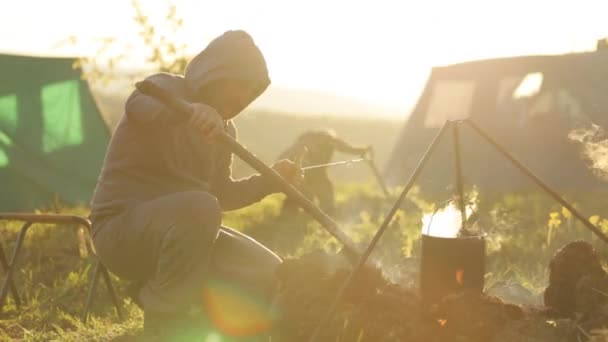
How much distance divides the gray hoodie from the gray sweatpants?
137mm

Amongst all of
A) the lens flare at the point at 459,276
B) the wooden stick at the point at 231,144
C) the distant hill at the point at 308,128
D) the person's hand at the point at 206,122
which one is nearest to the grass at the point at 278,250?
the lens flare at the point at 459,276

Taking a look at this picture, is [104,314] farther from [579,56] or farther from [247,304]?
[579,56]

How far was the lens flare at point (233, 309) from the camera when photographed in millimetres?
3650

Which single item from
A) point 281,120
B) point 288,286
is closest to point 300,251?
point 288,286

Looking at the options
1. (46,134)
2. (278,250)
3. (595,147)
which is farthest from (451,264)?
(46,134)

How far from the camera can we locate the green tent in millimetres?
8844

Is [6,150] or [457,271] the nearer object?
[457,271]

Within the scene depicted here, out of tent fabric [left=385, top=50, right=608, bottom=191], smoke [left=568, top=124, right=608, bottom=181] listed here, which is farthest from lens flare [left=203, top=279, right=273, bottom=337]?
tent fabric [left=385, top=50, right=608, bottom=191]

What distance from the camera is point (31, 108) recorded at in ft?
29.8

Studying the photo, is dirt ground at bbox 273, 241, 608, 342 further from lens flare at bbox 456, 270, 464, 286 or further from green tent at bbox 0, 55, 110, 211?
green tent at bbox 0, 55, 110, 211

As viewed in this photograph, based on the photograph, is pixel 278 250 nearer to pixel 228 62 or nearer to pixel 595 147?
pixel 595 147

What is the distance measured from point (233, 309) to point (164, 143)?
3.29 feet

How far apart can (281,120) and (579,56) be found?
23649 mm

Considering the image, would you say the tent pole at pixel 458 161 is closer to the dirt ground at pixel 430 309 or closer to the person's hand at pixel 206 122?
the dirt ground at pixel 430 309
